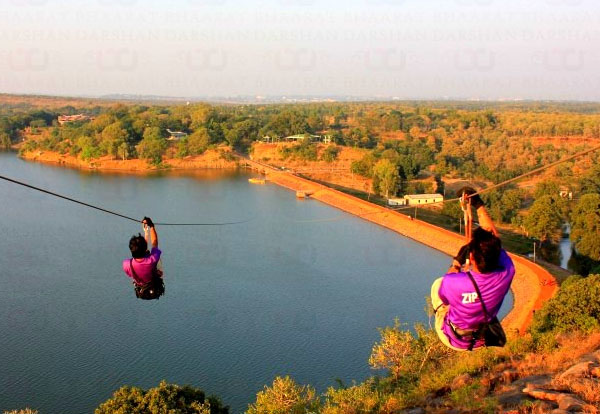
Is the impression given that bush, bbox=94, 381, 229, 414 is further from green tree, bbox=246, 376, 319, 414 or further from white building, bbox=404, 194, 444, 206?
white building, bbox=404, 194, 444, 206

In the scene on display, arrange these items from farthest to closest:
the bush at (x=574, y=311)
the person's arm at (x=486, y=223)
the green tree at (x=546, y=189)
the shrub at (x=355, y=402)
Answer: the green tree at (x=546, y=189) → the bush at (x=574, y=311) → the shrub at (x=355, y=402) → the person's arm at (x=486, y=223)

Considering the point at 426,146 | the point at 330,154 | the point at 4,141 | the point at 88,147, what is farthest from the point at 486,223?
the point at 4,141

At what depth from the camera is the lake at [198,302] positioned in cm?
1105

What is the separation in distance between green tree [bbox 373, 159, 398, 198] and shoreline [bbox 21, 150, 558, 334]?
2.15 metres

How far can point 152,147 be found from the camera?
43.7 metres

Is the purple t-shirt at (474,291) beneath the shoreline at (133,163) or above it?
above

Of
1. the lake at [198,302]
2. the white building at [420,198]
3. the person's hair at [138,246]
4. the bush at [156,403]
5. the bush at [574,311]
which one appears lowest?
the lake at [198,302]

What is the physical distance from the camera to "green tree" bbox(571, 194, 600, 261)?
59.7 ft

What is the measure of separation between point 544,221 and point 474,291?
19791 mm

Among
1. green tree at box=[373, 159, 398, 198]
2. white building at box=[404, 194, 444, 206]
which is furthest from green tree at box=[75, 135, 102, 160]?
white building at box=[404, 194, 444, 206]

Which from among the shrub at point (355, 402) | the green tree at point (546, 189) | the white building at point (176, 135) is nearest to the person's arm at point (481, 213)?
the shrub at point (355, 402)

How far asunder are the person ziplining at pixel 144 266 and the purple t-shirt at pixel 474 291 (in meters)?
1.80

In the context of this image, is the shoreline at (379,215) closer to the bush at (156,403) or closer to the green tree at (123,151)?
the green tree at (123,151)

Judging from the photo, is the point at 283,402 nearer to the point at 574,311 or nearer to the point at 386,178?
the point at 574,311
